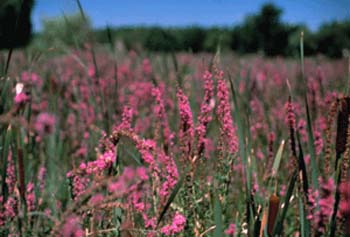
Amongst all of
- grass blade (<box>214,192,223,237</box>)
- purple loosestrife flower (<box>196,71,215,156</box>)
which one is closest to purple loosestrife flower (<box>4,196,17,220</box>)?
purple loosestrife flower (<box>196,71,215,156</box>)

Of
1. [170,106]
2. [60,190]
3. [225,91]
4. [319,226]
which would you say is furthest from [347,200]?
[170,106]

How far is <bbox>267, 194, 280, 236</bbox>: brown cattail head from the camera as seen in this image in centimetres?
122

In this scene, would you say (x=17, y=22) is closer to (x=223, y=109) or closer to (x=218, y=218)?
(x=223, y=109)

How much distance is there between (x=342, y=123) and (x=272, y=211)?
0.95ft

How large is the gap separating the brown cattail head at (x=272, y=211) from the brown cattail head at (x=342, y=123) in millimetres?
245

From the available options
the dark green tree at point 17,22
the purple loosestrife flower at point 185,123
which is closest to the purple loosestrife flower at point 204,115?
the purple loosestrife flower at point 185,123

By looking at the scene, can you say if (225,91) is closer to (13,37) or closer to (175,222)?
(175,222)

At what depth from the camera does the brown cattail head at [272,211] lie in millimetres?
1220

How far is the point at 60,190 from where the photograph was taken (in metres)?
2.51

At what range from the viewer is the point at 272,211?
124cm

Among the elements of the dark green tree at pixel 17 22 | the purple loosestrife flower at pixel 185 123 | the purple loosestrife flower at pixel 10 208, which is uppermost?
the dark green tree at pixel 17 22

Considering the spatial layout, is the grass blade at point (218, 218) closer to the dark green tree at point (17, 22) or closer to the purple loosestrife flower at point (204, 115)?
the purple loosestrife flower at point (204, 115)

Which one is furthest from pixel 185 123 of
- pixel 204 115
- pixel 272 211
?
pixel 272 211

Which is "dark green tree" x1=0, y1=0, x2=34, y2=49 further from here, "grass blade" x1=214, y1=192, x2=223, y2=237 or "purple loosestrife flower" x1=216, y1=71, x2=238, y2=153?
"grass blade" x1=214, y1=192, x2=223, y2=237
